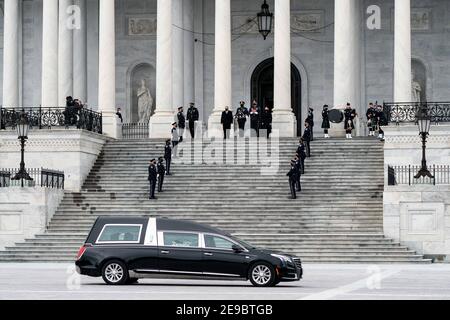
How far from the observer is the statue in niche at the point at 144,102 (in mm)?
71625

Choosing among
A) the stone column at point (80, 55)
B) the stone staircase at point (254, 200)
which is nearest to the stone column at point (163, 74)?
the stone staircase at point (254, 200)

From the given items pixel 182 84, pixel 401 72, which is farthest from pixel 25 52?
pixel 401 72

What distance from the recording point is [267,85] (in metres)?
72.8

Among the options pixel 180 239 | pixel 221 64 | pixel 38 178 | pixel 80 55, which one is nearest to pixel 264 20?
pixel 221 64

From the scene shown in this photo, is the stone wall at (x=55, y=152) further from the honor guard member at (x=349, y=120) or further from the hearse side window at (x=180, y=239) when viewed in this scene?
the hearse side window at (x=180, y=239)

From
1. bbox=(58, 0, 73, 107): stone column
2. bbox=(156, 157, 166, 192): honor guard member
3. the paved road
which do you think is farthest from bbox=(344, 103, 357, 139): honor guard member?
the paved road

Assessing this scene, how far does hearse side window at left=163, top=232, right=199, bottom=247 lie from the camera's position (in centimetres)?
3416

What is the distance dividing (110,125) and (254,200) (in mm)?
12046

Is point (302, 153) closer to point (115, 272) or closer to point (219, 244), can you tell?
point (219, 244)

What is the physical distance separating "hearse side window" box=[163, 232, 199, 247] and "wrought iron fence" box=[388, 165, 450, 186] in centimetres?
1625

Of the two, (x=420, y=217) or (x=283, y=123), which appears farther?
(x=283, y=123)

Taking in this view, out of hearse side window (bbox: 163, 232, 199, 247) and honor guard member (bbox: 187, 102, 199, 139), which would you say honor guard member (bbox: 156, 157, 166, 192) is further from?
hearse side window (bbox: 163, 232, 199, 247)
